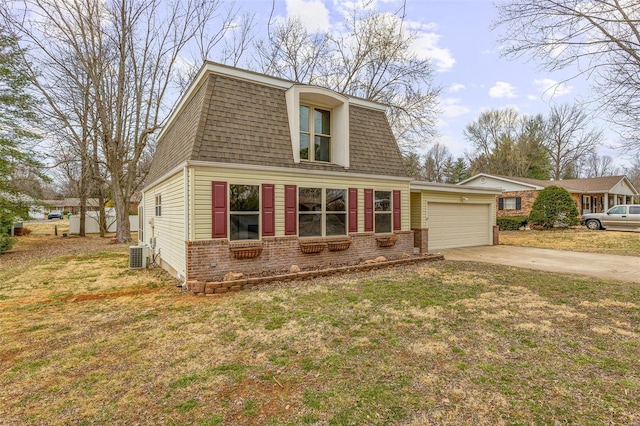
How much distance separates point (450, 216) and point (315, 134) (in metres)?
7.16

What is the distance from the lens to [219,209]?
6.50 m

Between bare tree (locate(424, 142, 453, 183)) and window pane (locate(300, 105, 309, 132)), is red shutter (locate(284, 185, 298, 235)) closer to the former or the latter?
window pane (locate(300, 105, 309, 132))

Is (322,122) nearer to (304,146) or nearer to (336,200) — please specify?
(304,146)

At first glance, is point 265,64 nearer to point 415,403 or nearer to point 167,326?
point 167,326

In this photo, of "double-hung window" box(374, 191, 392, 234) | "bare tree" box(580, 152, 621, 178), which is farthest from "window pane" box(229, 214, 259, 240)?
"bare tree" box(580, 152, 621, 178)

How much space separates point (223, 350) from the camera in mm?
3551

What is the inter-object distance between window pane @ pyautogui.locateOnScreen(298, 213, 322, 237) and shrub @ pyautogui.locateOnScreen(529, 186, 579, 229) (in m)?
17.8

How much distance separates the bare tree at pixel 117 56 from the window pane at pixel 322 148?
10.6 metres

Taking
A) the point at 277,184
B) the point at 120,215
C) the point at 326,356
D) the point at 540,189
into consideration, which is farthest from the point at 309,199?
the point at 540,189

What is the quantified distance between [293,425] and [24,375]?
9.69 ft

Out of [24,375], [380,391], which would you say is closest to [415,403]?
[380,391]

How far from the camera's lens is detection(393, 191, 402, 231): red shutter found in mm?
9492

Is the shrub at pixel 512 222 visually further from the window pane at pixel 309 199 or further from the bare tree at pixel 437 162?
the bare tree at pixel 437 162

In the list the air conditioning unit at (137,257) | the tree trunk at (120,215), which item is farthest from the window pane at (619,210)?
the tree trunk at (120,215)
